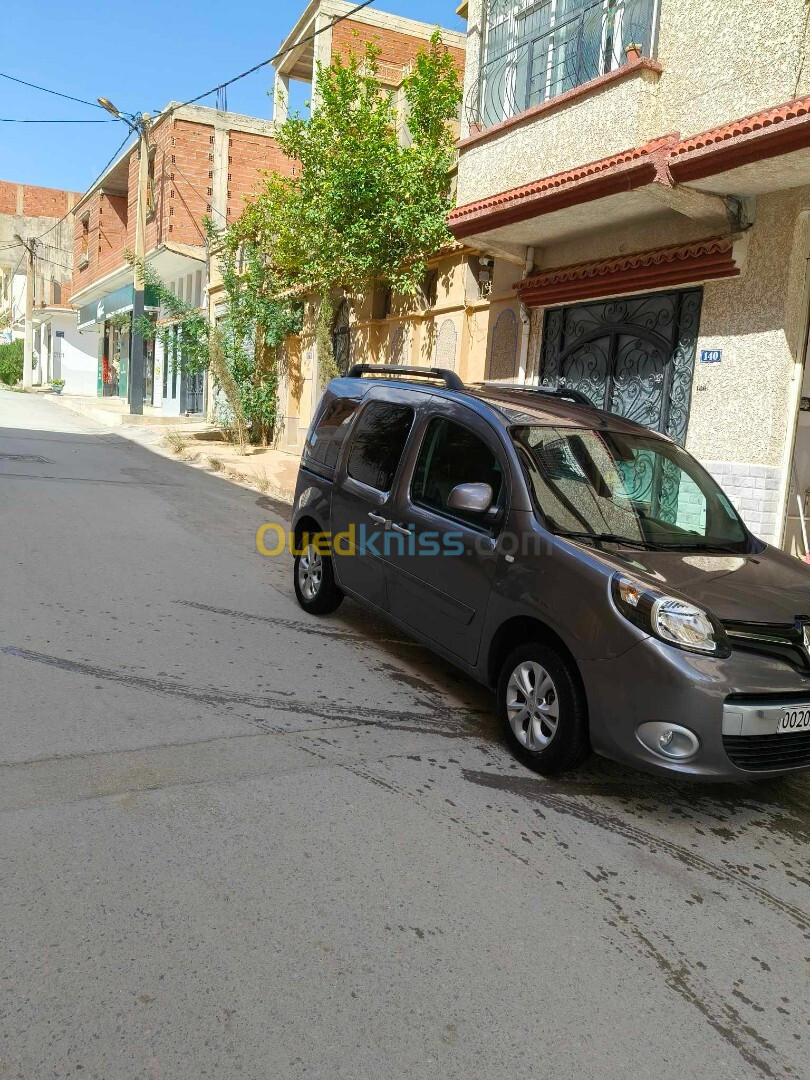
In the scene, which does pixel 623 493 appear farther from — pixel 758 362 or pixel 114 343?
pixel 114 343

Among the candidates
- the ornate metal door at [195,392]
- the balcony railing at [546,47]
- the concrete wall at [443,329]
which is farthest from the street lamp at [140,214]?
the balcony railing at [546,47]

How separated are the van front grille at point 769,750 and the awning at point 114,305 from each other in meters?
21.1

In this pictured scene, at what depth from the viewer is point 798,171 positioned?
7660 mm

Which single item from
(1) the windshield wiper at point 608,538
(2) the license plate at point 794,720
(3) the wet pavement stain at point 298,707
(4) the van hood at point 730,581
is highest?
(1) the windshield wiper at point 608,538

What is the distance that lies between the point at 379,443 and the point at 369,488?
0.30 meters

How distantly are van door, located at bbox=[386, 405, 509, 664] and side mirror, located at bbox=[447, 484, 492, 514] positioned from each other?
131mm

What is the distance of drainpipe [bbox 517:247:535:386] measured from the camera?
11781 millimetres

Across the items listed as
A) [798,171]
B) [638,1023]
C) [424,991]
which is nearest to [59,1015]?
[424,991]

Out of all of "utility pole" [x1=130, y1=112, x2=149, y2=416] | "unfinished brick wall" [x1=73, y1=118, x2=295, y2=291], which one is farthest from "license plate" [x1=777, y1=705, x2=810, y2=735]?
"unfinished brick wall" [x1=73, y1=118, x2=295, y2=291]

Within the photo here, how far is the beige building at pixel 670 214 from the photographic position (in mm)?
8156

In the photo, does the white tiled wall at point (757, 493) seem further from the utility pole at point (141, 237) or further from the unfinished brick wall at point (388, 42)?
the utility pole at point (141, 237)

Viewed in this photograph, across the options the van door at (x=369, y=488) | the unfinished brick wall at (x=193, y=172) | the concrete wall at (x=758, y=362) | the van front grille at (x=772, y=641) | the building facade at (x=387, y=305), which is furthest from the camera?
the unfinished brick wall at (x=193, y=172)

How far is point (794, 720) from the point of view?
3.64 meters

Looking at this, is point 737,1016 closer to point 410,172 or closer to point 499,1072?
point 499,1072
